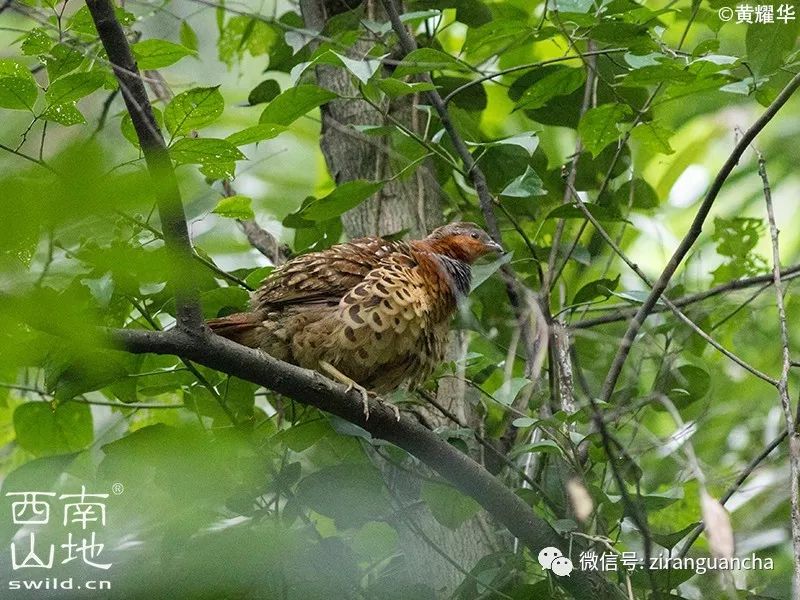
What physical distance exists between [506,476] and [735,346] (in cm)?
120

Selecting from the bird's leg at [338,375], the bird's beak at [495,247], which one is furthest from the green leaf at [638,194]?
the bird's leg at [338,375]

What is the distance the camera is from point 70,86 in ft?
6.43

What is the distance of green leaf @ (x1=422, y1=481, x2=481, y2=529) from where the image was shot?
2.56 metres

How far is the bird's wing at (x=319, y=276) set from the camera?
9.40 ft

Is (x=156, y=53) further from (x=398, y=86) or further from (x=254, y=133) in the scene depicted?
(x=398, y=86)

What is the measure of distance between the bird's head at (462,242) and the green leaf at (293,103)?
83 cm

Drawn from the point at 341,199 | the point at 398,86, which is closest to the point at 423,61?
the point at 398,86

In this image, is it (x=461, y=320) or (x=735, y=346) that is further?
(x=735, y=346)

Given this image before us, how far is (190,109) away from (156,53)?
0.98ft

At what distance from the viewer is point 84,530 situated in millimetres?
2438

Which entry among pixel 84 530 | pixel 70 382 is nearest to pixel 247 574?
pixel 84 530

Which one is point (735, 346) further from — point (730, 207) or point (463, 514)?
point (463, 514)

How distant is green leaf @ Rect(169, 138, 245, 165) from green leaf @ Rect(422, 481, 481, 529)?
1.15 metres

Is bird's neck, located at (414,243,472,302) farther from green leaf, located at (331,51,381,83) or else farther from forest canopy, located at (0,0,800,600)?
green leaf, located at (331,51,381,83)
